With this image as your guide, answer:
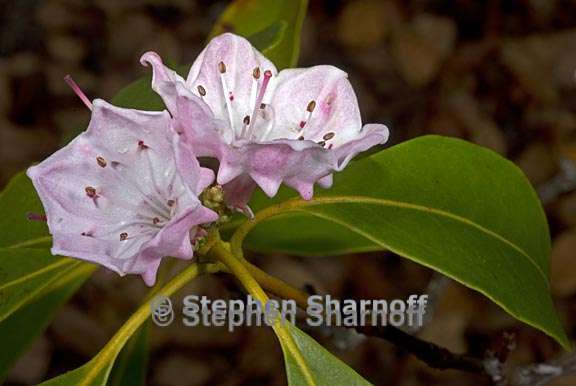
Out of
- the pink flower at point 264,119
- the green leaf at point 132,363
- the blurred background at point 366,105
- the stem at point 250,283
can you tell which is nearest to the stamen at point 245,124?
the pink flower at point 264,119

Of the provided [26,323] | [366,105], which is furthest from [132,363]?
[366,105]

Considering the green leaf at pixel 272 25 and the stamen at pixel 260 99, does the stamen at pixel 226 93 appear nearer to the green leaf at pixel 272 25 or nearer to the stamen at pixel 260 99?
the stamen at pixel 260 99

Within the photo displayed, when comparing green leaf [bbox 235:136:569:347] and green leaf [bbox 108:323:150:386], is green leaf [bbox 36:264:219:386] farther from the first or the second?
green leaf [bbox 108:323:150:386]

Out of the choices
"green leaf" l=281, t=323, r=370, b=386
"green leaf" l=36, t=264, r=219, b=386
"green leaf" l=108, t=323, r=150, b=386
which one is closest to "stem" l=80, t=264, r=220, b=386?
"green leaf" l=36, t=264, r=219, b=386

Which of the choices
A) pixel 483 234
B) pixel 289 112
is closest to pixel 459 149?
pixel 483 234

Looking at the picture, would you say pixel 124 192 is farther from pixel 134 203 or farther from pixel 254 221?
pixel 254 221

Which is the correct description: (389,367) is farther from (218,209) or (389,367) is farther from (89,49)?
(218,209)
